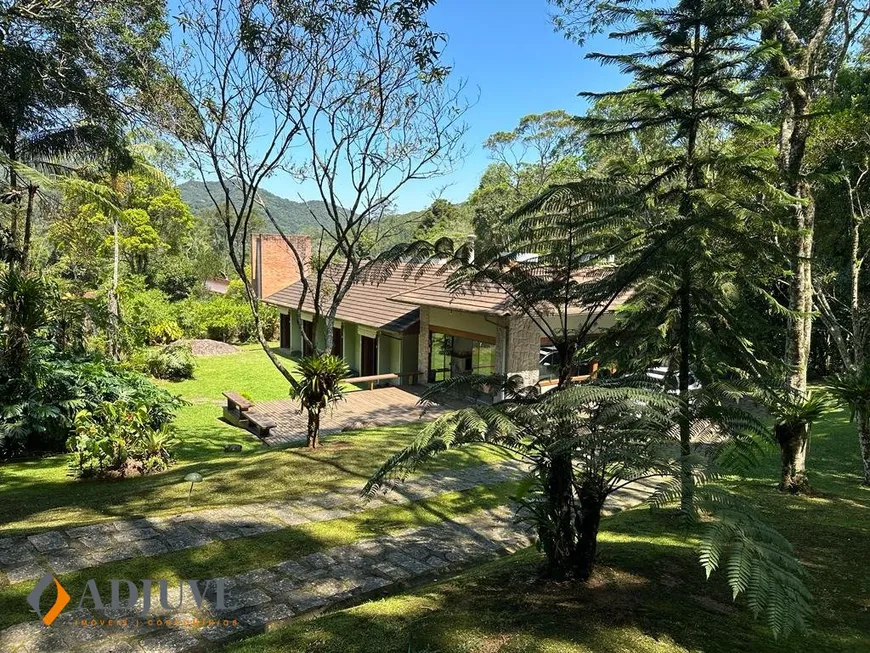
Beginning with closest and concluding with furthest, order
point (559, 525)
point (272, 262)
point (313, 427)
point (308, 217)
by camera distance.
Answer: point (559, 525), point (313, 427), point (272, 262), point (308, 217)

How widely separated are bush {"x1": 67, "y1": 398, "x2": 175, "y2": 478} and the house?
3.70 m

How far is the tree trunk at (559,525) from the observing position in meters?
4.06

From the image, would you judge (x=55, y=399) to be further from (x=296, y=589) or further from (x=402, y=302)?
(x=402, y=302)

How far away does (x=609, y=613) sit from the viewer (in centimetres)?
362

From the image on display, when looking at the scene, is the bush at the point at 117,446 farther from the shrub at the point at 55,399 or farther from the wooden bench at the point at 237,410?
the wooden bench at the point at 237,410

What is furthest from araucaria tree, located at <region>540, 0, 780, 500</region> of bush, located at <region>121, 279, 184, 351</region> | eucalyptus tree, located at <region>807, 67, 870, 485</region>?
bush, located at <region>121, 279, 184, 351</region>

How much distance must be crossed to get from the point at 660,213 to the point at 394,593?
5411 millimetres

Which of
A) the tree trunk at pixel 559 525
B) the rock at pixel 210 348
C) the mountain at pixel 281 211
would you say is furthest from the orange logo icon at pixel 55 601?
the mountain at pixel 281 211

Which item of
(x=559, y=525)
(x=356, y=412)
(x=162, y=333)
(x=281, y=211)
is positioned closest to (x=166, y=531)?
(x=559, y=525)

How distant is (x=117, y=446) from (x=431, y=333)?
10.7 meters

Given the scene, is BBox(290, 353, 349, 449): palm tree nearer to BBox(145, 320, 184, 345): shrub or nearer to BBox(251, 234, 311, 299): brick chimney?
BBox(145, 320, 184, 345): shrub

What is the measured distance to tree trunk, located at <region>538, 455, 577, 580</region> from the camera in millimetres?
4062

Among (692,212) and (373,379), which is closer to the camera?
(692,212)

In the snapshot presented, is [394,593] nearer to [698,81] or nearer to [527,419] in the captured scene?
[527,419]
